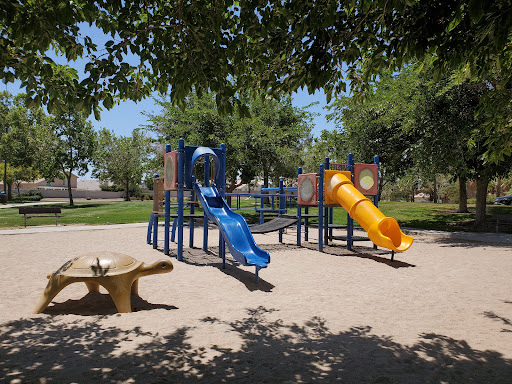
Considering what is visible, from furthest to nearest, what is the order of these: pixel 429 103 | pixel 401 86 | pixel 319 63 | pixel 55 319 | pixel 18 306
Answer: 1. pixel 401 86
2. pixel 429 103
3. pixel 18 306
4. pixel 55 319
5. pixel 319 63

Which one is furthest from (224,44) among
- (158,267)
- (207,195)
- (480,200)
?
(480,200)

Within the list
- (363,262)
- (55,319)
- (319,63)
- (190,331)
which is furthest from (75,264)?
(363,262)

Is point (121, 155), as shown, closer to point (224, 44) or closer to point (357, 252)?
point (357, 252)

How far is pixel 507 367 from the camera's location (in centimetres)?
373

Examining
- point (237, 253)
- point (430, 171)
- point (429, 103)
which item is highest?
point (429, 103)

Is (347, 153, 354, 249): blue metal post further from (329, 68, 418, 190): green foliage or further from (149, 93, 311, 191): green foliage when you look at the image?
(149, 93, 311, 191): green foliage

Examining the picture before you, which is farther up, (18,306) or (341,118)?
(341,118)

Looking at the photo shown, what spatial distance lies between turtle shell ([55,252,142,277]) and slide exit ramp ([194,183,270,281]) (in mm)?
2463

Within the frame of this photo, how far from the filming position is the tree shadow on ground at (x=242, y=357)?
3.48 metres

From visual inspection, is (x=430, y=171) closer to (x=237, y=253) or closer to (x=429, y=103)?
(x=429, y=103)

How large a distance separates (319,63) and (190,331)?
3.52 meters

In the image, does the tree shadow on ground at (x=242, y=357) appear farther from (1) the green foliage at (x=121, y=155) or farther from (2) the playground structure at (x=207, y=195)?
(1) the green foliage at (x=121, y=155)

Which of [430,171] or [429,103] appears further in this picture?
[430,171]

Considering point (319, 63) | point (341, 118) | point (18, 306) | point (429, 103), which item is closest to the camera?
point (319, 63)
